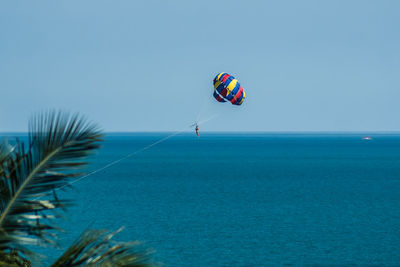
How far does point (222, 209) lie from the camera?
60219mm

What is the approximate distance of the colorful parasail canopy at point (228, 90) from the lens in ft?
108

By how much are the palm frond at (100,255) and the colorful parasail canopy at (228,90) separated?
87.7 ft

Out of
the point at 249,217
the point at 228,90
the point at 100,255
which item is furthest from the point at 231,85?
the point at 100,255

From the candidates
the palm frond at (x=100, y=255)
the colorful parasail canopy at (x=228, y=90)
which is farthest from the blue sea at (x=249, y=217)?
the colorful parasail canopy at (x=228, y=90)

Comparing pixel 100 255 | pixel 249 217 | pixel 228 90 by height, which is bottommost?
pixel 249 217

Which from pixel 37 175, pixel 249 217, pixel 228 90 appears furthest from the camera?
pixel 249 217

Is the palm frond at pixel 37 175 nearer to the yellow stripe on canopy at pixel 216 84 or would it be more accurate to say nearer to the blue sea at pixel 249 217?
the blue sea at pixel 249 217

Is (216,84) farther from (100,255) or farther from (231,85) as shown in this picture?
(100,255)

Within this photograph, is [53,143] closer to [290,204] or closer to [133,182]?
[290,204]

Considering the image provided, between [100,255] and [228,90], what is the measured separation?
2693 cm

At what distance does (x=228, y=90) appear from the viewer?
108 ft

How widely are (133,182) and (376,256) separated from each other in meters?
62.9

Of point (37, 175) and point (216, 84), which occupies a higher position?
point (216, 84)

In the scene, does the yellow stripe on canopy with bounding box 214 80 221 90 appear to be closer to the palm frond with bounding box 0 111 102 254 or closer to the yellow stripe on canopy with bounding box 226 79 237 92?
the yellow stripe on canopy with bounding box 226 79 237 92
